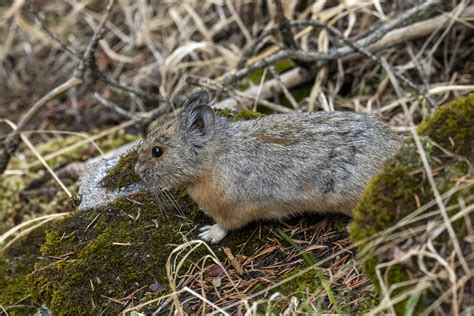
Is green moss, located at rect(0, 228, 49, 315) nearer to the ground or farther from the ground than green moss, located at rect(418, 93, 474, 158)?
nearer to the ground

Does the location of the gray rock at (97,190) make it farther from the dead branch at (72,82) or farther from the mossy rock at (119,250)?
the dead branch at (72,82)

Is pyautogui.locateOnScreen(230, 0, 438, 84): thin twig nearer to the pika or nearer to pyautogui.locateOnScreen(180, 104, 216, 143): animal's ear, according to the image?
the pika

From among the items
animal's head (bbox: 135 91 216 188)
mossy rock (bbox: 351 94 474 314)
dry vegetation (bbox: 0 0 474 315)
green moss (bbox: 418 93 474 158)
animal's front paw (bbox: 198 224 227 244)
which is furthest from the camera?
animal's head (bbox: 135 91 216 188)

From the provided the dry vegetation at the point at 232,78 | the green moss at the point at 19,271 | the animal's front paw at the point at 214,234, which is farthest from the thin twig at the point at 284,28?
the green moss at the point at 19,271

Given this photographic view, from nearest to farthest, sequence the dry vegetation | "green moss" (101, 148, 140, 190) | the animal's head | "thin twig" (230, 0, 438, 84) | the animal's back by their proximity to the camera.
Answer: the dry vegetation, the animal's back, the animal's head, "green moss" (101, 148, 140, 190), "thin twig" (230, 0, 438, 84)

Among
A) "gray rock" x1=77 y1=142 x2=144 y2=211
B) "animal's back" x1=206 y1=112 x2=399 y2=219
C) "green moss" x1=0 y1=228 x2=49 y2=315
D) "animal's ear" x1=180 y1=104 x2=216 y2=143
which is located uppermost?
"animal's ear" x1=180 y1=104 x2=216 y2=143

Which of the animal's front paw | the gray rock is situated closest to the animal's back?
the animal's front paw

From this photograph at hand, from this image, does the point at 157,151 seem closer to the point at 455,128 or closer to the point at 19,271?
the point at 19,271
